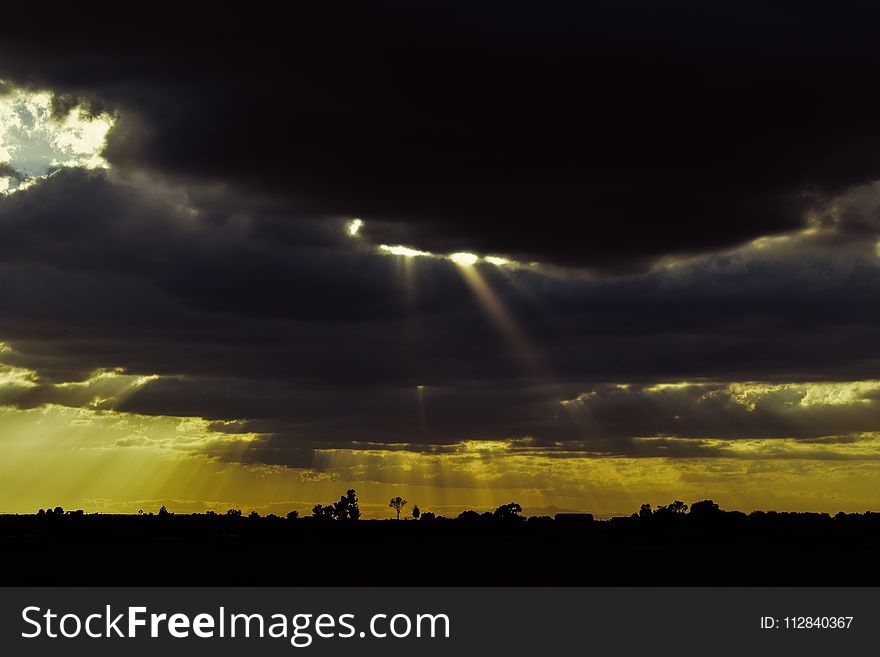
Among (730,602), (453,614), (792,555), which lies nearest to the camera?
(453,614)

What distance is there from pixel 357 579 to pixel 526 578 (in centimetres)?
1911

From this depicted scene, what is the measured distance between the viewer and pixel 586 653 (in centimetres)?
7738

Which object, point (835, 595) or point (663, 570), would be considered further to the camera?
point (663, 570)

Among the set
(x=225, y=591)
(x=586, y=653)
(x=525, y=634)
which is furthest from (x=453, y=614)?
(x=225, y=591)

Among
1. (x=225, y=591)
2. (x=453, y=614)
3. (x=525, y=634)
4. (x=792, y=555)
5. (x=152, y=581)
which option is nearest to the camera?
(x=525, y=634)

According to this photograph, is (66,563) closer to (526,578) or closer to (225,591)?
(225,591)

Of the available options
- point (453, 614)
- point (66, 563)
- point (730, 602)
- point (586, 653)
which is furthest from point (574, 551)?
point (586, 653)

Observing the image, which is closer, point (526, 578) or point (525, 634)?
point (525, 634)

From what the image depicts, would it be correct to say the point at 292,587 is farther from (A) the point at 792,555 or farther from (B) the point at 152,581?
(A) the point at 792,555

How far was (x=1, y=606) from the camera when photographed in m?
98.3

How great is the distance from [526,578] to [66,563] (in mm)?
62848

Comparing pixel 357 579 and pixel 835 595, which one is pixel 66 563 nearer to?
pixel 357 579

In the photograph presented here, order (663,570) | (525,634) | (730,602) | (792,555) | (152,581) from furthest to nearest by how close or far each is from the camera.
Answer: (792,555), (663,570), (152,581), (730,602), (525,634)

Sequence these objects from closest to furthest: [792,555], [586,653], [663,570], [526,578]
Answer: [586,653] → [526,578] → [663,570] → [792,555]
